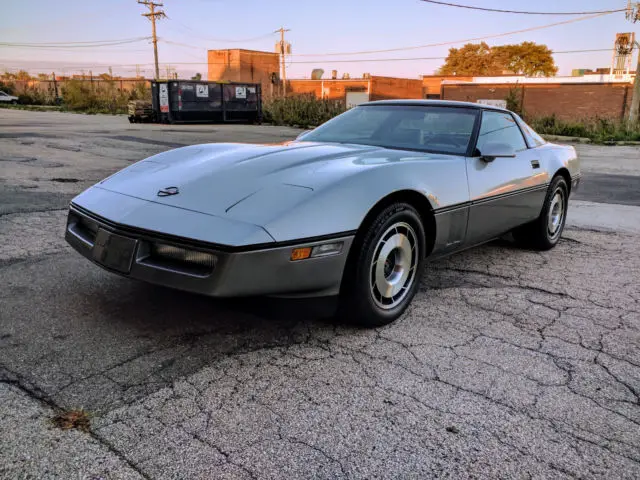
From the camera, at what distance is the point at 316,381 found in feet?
8.14

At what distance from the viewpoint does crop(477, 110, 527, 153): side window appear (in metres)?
4.04

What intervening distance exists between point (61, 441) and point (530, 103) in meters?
50.5

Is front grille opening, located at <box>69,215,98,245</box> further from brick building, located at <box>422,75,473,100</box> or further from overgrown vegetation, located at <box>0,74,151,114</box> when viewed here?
brick building, located at <box>422,75,473,100</box>

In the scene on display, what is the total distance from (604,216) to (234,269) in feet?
18.5

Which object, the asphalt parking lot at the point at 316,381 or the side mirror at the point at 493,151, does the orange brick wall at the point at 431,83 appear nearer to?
the side mirror at the point at 493,151

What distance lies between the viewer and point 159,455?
1908 millimetres

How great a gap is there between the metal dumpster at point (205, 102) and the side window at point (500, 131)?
2352cm

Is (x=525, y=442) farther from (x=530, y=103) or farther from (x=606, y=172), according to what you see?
(x=530, y=103)

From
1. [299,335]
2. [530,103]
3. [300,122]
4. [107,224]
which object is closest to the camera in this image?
[107,224]

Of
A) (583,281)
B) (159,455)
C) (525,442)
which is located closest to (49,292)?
(159,455)

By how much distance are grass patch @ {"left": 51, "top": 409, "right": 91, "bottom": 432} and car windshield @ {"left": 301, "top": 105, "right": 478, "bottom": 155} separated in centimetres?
259

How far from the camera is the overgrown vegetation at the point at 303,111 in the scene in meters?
27.3

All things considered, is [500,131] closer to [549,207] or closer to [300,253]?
[549,207]

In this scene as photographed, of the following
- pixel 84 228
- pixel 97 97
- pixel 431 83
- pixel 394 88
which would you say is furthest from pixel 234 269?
pixel 431 83
